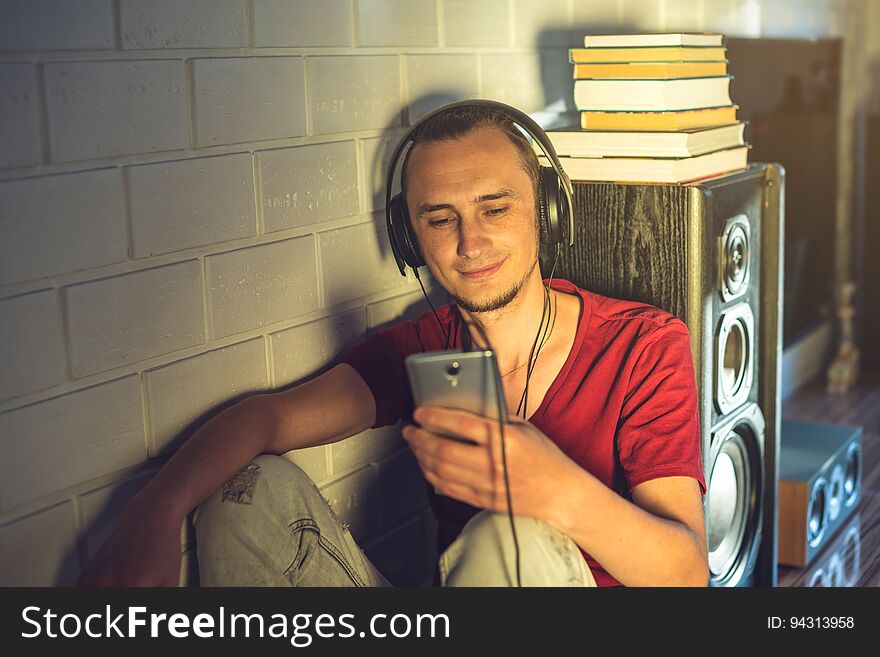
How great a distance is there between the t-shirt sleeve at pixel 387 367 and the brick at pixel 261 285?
113 millimetres

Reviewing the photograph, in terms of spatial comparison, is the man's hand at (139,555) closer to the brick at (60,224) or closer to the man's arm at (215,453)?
the man's arm at (215,453)

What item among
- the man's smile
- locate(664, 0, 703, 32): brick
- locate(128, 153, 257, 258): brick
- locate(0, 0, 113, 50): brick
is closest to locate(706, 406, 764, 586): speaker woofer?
the man's smile

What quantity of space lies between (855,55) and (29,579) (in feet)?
11.9

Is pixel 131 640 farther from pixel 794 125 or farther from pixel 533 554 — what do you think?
pixel 794 125

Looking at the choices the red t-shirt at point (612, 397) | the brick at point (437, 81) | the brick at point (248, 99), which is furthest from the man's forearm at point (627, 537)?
the brick at point (437, 81)

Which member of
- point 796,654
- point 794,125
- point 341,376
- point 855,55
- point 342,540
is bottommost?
point 796,654

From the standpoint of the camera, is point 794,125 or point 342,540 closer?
point 342,540

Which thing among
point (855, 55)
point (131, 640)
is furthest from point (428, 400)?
point (855, 55)

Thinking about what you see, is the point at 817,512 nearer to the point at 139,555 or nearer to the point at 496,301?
the point at 496,301

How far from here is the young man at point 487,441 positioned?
1.21 meters

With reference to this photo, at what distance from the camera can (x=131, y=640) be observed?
122 centimetres

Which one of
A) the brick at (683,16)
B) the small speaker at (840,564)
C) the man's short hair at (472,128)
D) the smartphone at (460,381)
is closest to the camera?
the smartphone at (460,381)

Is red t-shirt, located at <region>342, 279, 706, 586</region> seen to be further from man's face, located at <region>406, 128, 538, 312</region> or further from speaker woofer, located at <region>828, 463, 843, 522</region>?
speaker woofer, located at <region>828, 463, 843, 522</region>

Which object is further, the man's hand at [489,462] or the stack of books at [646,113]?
the stack of books at [646,113]
